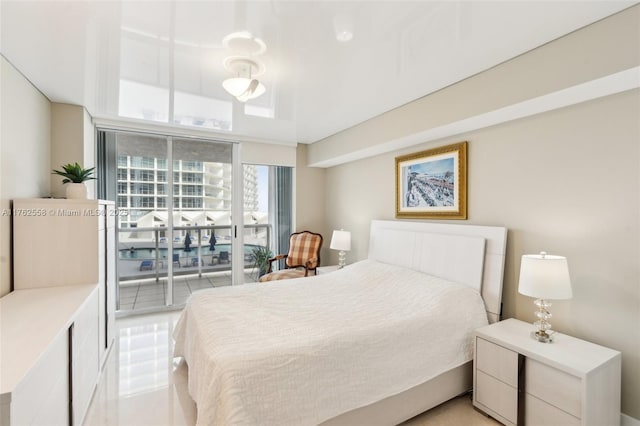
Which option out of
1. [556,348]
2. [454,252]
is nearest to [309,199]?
[454,252]

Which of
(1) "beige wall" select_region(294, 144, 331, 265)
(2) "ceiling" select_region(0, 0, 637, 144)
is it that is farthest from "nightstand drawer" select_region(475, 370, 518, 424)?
(1) "beige wall" select_region(294, 144, 331, 265)

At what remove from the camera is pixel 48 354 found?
4.60 feet

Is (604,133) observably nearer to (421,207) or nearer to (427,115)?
(427,115)

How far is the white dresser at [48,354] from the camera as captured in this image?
116cm

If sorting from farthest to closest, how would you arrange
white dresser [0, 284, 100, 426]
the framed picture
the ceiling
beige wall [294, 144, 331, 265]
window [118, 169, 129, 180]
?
beige wall [294, 144, 331, 265] → window [118, 169, 129, 180] → the framed picture → the ceiling → white dresser [0, 284, 100, 426]

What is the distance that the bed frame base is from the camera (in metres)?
1.83

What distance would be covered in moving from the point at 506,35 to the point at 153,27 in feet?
7.20

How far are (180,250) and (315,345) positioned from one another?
11.0 feet

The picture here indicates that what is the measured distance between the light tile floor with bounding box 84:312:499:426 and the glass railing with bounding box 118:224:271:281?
1187 millimetres

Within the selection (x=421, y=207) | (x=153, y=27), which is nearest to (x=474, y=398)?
(x=421, y=207)

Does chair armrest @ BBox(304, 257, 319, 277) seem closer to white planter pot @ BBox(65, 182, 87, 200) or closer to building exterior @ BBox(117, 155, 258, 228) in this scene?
building exterior @ BBox(117, 155, 258, 228)

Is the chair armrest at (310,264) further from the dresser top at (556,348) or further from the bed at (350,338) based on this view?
the dresser top at (556,348)

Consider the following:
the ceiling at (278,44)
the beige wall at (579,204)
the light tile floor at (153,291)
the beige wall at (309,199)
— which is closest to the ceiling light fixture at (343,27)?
the ceiling at (278,44)

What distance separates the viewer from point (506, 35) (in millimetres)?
1951
